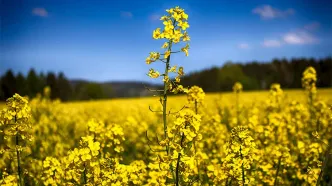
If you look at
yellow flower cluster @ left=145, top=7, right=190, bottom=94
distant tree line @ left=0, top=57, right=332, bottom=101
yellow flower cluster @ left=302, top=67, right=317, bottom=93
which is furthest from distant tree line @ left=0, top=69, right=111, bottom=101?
yellow flower cluster @ left=145, top=7, right=190, bottom=94

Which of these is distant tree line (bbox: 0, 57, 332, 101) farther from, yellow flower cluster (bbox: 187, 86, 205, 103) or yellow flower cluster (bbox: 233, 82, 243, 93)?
yellow flower cluster (bbox: 187, 86, 205, 103)

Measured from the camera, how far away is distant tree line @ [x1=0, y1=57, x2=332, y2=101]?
165ft

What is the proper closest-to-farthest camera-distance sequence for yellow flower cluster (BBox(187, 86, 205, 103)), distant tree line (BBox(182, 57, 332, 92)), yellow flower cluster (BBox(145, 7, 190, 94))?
1. yellow flower cluster (BBox(145, 7, 190, 94))
2. yellow flower cluster (BBox(187, 86, 205, 103))
3. distant tree line (BBox(182, 57, 332, 92))

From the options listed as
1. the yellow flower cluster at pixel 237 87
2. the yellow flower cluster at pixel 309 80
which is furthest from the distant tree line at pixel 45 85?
the yellow flower cluster at pixel 309 80

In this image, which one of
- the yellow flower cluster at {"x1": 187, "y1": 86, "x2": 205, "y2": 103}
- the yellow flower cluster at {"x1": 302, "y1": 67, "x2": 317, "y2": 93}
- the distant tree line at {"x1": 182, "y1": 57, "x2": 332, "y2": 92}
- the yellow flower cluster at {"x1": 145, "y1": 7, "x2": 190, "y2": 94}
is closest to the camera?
the yellow flower cluster at {"x1": 145, "y1": 7, "x2": 190, "y2": 94}

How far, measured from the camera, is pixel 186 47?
3580 mm

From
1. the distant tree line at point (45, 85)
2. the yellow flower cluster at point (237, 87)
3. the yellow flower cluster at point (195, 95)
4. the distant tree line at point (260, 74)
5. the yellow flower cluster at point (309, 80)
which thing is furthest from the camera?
the distant tree line at point (260, 74)

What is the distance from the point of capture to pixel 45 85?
53.8 metres

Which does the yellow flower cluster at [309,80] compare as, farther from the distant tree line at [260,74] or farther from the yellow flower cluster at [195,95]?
the distant tree line at [260,74]

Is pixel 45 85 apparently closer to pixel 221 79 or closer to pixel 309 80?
pixel 221 79

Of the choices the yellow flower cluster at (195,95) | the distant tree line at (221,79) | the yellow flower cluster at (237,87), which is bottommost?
the yellow flower cluster at (195,95)

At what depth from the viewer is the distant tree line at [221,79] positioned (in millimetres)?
50156

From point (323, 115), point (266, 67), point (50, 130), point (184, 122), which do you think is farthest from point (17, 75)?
point (184, 122)

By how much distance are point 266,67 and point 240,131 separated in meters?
59.6
